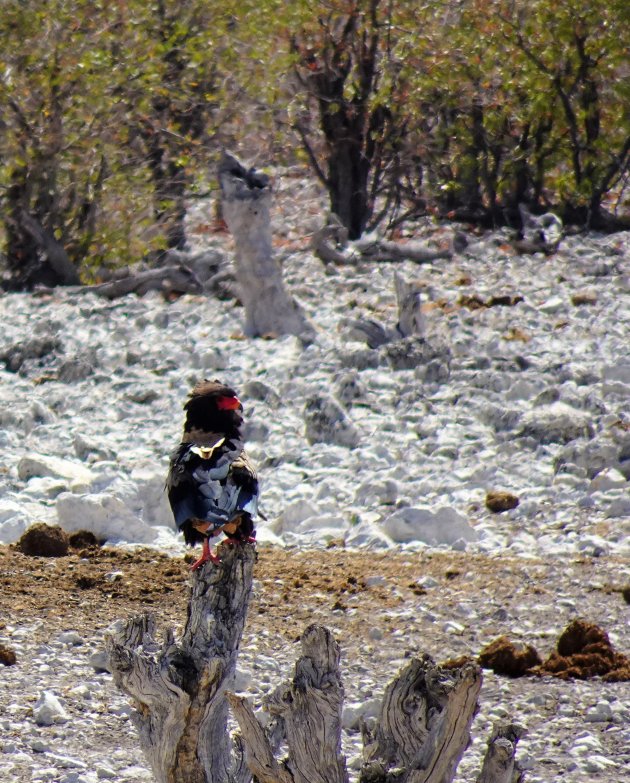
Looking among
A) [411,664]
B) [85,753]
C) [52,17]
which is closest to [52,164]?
[52,17]

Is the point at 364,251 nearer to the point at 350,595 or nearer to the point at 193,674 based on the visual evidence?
the point at 350,595

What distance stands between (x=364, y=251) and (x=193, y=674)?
30.8 feet

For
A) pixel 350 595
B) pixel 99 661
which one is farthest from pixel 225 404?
pixel 350 595

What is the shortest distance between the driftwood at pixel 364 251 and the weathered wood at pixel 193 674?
8.83m

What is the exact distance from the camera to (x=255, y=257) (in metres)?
9.80

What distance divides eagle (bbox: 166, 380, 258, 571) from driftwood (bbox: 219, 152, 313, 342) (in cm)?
606

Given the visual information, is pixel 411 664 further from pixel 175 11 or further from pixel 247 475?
pixel 175 11

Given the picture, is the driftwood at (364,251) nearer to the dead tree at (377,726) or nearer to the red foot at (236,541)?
the red foot at (236,541)

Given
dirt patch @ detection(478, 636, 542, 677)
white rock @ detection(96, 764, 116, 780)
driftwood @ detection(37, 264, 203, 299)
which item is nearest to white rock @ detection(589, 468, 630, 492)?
dirt patch @ detection(478, 636, 542, 677)

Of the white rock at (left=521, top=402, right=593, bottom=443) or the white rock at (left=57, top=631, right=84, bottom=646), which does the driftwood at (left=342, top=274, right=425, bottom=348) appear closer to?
the white rock at (left=521, top=402, right=593, bottom=443)

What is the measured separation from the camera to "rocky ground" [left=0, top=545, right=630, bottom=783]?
13.1 feet

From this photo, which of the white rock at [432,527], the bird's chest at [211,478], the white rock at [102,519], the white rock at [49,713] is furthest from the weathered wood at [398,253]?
the bird's chest at [211,478]

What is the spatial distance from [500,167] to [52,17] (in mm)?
4722

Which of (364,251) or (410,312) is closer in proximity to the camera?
(410,312)
